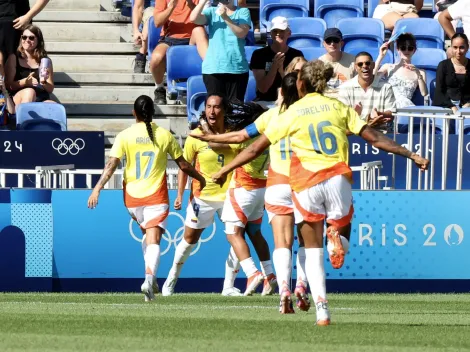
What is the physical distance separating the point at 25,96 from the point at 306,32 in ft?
14.3

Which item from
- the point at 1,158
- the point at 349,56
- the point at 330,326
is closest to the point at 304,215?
the point at 330,326

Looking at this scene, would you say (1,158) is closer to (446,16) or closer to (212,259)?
(212,259)

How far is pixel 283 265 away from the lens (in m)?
10.1

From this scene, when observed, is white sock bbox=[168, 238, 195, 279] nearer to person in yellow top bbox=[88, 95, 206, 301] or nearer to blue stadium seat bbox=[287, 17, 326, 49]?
person in yellow top bbox=[88, 95, 206, 301]

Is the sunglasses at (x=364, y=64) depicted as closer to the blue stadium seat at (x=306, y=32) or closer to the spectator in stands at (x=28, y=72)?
the blue stadium seat at (x=306, y=32)

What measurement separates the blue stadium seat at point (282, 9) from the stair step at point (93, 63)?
2.12 meters

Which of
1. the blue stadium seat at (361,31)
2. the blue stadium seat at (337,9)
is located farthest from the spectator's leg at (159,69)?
the blue stadium seat at (337,9)

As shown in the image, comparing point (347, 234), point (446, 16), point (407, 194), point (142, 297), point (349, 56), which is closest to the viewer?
point (347, 234)

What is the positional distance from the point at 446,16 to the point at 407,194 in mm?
5412

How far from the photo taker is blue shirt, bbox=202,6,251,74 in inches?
631

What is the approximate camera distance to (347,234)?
9.52 m

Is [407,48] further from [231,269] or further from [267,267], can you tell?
[267,267]

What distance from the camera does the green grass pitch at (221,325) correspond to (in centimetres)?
770

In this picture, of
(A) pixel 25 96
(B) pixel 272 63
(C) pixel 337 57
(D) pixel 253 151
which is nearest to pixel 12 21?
(A) pixel 25 96
